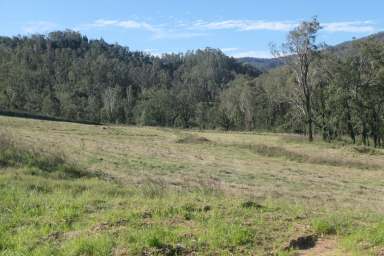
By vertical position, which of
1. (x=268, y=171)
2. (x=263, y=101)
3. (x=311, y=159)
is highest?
(x=263, y=101)

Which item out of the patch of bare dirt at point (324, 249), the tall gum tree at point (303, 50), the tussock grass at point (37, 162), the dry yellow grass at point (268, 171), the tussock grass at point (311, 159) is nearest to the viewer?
the patch of bare dirt at point (324, 249)

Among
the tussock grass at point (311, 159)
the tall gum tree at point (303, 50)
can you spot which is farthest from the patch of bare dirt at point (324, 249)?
the tall gum tree at point (303, 50)

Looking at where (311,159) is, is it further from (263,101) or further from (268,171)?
(263,101)

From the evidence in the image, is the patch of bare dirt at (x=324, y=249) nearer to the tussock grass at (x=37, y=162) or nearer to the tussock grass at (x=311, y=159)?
the tussock grass at (x=37, y=162)

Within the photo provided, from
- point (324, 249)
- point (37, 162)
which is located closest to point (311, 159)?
point (37, 162)

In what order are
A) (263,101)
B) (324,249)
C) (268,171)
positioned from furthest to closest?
(263,101) < (268,171) < (324,249)

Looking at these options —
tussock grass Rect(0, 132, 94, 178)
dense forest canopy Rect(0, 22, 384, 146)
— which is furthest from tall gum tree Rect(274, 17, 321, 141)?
tussock grass Rect(0, 132, 94, 178)

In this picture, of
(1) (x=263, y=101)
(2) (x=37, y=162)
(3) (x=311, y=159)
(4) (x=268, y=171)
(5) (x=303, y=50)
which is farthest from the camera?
(1) (x=263, y=101)

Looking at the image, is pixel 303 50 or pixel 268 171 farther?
pixel 303 50

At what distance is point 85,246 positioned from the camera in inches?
285

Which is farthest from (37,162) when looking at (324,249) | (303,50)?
(303,50)

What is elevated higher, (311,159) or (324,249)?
(324,249)

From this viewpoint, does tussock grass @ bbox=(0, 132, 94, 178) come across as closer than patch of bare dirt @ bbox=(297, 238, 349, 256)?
No

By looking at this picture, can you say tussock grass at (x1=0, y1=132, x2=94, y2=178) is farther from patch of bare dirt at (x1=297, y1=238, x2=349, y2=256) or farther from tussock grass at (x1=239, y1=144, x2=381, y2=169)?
tussock grass at (x1=239, y1=144, x2=381, y2=169)
